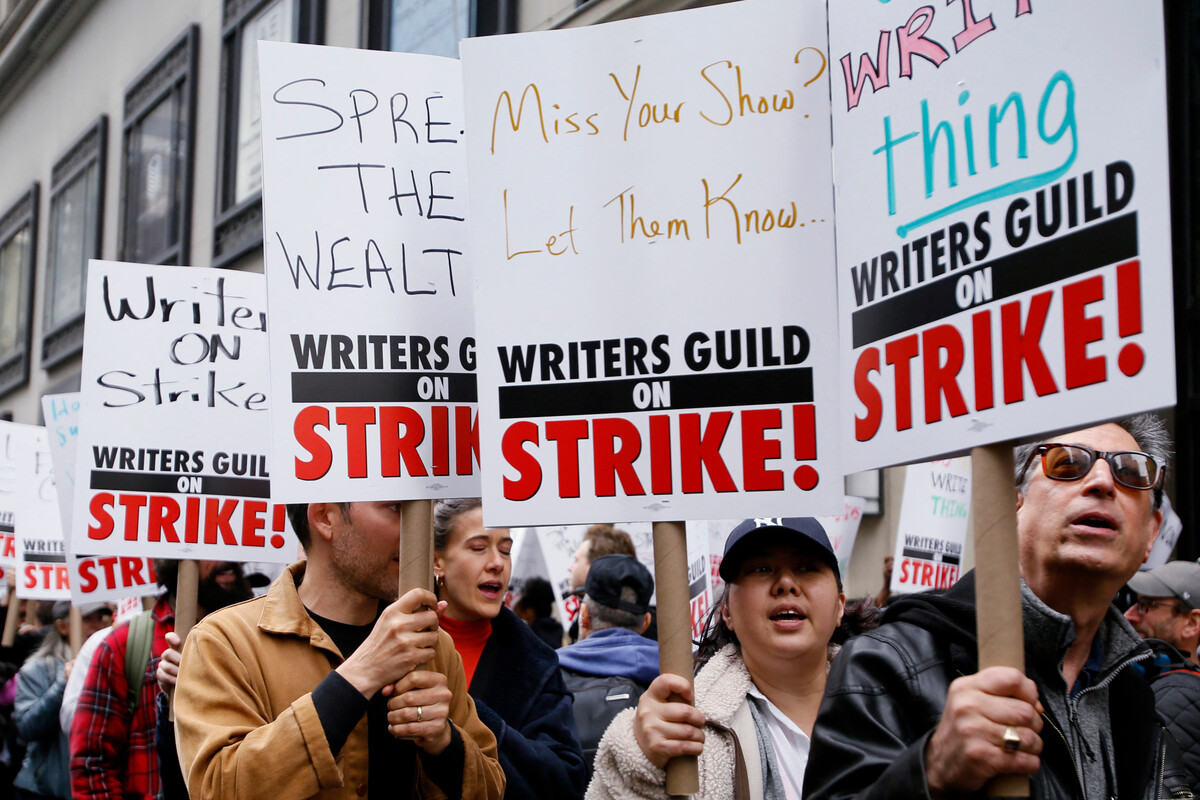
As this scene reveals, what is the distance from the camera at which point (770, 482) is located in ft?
8.71

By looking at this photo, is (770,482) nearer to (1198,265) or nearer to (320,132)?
(320,132)

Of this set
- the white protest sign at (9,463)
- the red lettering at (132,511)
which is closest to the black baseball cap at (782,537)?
the red lettering at (132,511)

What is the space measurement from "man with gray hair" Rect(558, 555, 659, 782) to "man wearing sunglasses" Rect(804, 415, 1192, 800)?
1830 millimetres

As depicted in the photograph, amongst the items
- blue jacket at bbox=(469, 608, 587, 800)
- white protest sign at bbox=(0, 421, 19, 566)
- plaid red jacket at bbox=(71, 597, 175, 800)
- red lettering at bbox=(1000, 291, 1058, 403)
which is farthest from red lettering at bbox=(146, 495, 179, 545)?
white protest sign at bbox=(0, 421, 19, 566)

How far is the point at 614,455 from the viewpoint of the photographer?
275 cm

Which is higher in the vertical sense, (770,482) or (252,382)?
(252,382)

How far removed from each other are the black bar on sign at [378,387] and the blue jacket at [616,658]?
1.63 m

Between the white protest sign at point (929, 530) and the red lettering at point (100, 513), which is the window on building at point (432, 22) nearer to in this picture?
the white protest sign at point (929, 530)

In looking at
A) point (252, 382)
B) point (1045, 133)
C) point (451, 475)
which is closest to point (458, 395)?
point (451, 475)

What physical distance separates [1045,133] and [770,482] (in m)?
0.91

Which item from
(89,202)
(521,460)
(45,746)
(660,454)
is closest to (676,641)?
(660,454)

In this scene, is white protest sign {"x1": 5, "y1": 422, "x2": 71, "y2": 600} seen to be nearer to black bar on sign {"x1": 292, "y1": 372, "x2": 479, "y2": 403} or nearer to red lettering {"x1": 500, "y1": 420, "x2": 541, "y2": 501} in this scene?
black bar on sign {"x1": 292, "y1": 372, "x2": 479, "y2": 403}

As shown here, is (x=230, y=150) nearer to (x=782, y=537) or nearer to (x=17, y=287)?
(x=17, y=287)

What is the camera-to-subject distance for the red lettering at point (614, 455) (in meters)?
2.73
